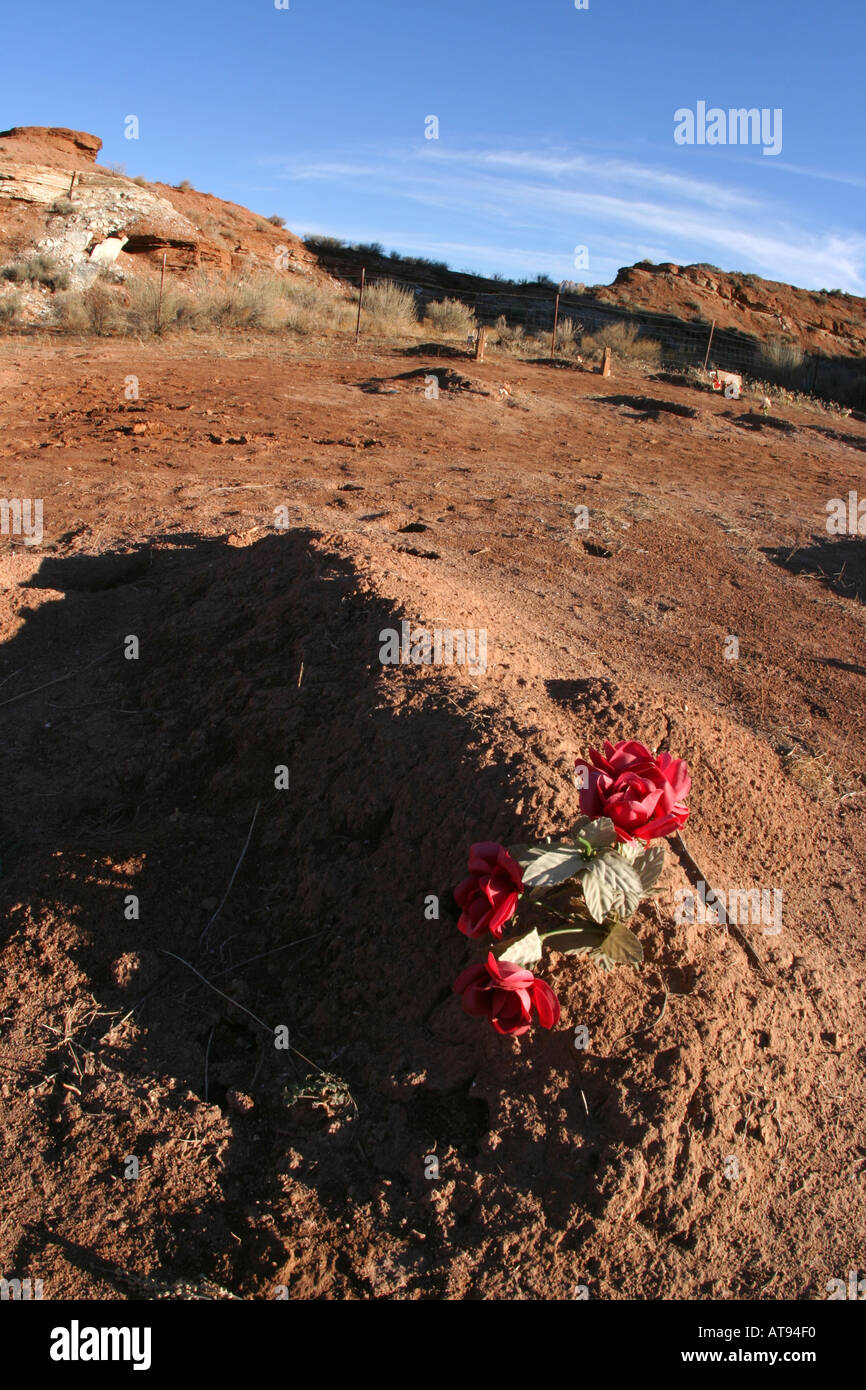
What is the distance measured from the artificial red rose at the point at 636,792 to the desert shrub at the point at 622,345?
17527 mm

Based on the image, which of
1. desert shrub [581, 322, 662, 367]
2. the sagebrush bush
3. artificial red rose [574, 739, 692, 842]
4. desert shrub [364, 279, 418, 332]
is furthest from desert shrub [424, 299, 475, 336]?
artificial red rose [574, 739, 692, 842]

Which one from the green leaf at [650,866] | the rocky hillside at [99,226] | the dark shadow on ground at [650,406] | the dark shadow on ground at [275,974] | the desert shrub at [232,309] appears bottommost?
the dark shadow on ground at [275,974]

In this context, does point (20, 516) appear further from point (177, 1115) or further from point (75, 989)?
point (177, 1115)

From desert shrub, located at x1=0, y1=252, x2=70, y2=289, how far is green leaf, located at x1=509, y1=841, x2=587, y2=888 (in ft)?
59.7

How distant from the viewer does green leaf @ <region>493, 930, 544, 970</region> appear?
1976 mm

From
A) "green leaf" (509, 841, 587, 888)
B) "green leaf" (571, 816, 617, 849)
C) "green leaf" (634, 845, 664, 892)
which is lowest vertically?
"green leaf" (634, 845, 664, 892)

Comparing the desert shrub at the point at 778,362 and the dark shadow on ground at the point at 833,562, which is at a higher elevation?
the desert shrub at the point at 778,362

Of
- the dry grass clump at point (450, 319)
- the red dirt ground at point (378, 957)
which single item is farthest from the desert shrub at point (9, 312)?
the red dirt ground at point (378, 957)

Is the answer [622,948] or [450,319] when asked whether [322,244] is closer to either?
[450,319]

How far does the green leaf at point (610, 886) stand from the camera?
1.98 m

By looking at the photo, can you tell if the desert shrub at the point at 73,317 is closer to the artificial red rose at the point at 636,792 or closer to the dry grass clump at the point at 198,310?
the dry grass clump at the point at 198,310

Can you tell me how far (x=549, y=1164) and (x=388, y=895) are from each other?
0.78 m

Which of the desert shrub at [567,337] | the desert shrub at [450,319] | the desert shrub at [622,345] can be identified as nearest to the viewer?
the desert shrub at [567,337]

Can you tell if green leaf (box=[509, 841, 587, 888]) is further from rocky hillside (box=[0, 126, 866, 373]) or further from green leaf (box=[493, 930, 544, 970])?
rocky hillside (box=[0, 126, 866, 373])
